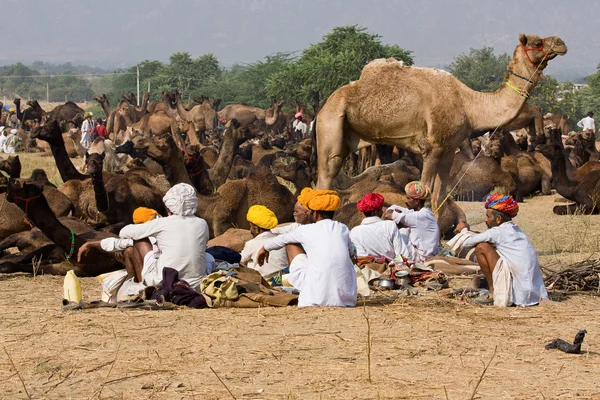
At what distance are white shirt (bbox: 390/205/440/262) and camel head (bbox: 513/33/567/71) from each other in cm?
309

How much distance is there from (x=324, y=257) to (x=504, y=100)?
572 cm

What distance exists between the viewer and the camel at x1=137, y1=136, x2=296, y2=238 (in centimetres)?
1287

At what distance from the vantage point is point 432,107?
40.9 feet

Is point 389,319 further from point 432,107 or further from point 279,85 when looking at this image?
point 279,85

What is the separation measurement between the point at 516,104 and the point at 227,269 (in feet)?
17.6

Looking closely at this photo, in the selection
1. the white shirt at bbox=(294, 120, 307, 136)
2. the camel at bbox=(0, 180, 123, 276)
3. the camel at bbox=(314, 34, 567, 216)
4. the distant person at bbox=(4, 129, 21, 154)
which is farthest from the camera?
the white shirt at bbox=(294, 120, 307, 136)

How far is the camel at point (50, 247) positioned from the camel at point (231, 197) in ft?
7.62

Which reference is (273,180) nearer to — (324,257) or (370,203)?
(370,203)

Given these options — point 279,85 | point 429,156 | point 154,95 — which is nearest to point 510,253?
point 429,156

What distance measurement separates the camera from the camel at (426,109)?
12453 millimetres

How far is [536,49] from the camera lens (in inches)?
490

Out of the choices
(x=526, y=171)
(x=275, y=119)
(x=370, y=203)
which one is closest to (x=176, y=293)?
(x=370, y=203)

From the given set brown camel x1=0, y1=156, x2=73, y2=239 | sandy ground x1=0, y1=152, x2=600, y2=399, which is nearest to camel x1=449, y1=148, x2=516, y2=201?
brown camel x1=0, y1=156, x2=73, y2=239

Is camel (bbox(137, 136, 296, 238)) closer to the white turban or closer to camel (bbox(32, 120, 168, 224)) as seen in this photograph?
camel (bbox(32, 120, 168, 224))
